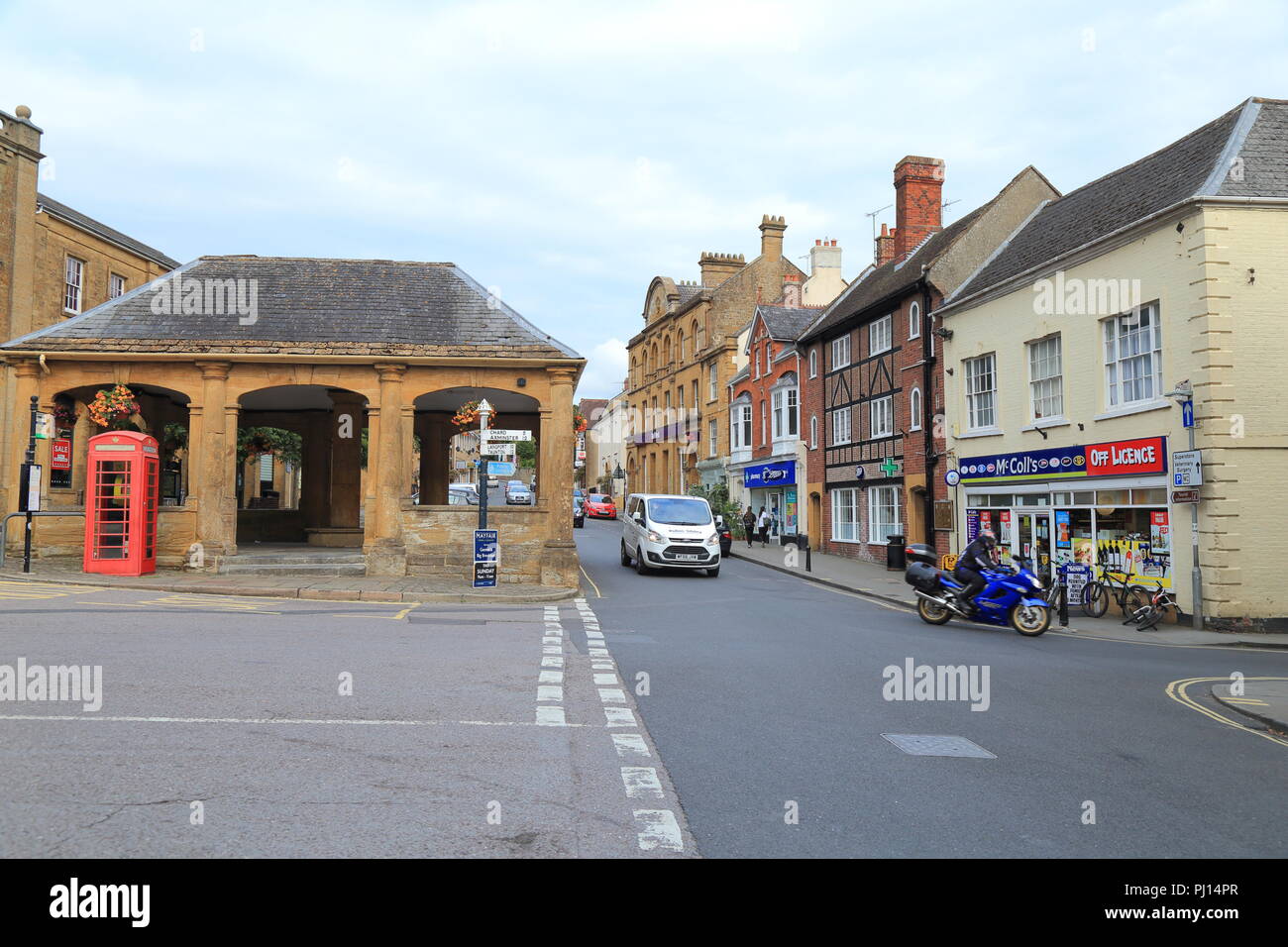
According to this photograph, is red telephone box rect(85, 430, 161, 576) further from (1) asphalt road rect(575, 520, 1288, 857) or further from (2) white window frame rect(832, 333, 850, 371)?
(2) white window frame rect(832, 333, 850, 371)

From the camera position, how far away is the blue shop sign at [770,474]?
38.9m

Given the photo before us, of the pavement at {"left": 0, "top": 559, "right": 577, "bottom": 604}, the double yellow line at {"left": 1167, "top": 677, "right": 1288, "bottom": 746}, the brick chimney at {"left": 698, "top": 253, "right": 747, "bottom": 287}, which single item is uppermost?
the brick chimney at {"left": 698, "top": 253, "right": 747, "bottom": 287}

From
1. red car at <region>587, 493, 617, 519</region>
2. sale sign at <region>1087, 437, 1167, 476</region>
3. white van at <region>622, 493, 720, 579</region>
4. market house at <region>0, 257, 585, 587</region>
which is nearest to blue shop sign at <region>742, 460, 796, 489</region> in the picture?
white van at <region>622, 493, 720, 579</region>

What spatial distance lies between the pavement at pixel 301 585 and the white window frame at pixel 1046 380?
1112 cm

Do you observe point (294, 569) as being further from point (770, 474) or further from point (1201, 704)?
point (770, 474)

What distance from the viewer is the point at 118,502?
1889 cm

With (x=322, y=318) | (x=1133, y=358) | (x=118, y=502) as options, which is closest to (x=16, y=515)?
(x=118, y=502)

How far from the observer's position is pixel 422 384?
67.1ft

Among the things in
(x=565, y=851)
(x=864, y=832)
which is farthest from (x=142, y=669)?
(x=864, y=832)

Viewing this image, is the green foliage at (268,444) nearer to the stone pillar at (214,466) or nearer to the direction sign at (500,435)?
the stone pillar at (214,466)

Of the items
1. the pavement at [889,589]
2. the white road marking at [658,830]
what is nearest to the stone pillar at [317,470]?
the pavement at [889,589]

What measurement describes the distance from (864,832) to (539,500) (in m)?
16.8

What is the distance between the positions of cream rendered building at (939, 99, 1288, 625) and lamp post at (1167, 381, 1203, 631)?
0.28ft

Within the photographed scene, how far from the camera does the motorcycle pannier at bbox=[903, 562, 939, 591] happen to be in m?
15.5
